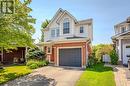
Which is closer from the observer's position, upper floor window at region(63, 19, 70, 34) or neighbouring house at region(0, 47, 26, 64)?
upper floor window at region(63, 19, 70, 34)

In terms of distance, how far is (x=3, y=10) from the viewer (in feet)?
53.5

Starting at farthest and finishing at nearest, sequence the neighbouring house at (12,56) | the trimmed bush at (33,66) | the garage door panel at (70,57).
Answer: the neighbouring house at (12,56)
the garage door panel at (70,57)
the trimmed bush at (33,66)

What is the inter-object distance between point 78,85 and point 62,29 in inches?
642

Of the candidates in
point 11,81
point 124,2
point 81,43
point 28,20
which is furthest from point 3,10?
point 124,2

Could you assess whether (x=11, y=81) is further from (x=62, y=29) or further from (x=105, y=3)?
(x=62, y=29)

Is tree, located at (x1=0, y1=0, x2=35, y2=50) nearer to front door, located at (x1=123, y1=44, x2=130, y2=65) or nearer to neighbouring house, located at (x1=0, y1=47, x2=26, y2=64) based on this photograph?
front door, located at (x1=123, y1=44, x2=130, y2=65)

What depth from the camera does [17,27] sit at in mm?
16844

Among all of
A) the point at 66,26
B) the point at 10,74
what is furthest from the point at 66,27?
the point at 10,74

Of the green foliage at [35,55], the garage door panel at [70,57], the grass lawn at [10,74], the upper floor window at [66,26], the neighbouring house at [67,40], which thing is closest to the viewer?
the grass lawn at [10,74]

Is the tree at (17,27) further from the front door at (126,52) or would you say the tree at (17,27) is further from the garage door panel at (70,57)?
the front door at (126,52)

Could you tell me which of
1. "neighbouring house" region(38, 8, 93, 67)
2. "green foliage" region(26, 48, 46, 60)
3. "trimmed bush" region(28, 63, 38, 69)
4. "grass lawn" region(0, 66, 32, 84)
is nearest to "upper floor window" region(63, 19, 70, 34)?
"neighbouring house" region(38, 8, 93, 67)

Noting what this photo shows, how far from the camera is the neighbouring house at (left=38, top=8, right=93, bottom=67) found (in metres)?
23.5

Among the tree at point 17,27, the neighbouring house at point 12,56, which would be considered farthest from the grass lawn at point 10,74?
the neighbouring house at point 12,56

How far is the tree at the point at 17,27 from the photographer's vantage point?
15727 millimetres
